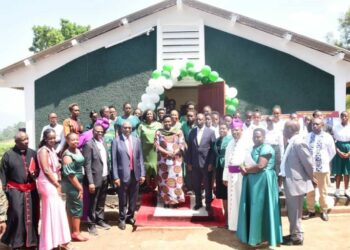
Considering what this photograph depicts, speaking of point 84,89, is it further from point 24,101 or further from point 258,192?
point 258,192

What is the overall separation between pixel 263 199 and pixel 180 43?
583 cm

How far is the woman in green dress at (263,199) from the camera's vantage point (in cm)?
499

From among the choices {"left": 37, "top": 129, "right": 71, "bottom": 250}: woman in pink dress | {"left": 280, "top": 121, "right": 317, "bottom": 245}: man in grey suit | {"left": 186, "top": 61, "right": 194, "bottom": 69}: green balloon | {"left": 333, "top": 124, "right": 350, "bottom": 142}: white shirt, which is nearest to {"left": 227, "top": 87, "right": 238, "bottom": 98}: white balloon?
{"left": 186, "top": 61, "right": 194, "bottom": 69}: green balloon

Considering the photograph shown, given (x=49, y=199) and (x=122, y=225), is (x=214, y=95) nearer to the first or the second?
(x=122, y=225)

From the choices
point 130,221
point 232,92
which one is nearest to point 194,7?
point 232,92

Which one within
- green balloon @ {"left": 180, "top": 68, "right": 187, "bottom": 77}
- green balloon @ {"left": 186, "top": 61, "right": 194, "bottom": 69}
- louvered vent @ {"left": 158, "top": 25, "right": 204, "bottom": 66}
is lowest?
green balloon @ {"left": 180, "top": 68, "right": 187, "bottom": 77}

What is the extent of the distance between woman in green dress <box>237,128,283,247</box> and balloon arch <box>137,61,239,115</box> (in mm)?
4060

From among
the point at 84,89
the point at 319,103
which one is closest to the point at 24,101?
the point at 84,89

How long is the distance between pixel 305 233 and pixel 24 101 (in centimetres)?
771

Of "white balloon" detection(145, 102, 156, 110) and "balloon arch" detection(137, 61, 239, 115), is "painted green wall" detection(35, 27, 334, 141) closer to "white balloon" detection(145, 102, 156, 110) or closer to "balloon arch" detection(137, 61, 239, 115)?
"balloon arch" detection(137, 61, 239, 115)

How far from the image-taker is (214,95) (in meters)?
9.08

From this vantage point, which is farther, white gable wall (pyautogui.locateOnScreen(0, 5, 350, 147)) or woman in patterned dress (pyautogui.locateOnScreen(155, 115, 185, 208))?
white gable wall (pyautogui.locateOnScreen(0, 5, 350, 147))

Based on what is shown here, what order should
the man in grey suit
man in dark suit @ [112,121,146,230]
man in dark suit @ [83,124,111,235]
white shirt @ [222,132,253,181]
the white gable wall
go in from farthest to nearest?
the white gable wall
man in dark suit @ [112,121,146,230]
man in dark suit @ [83,124,111,235]
white shirt @ [222,132,253,181]
the man in grey suit

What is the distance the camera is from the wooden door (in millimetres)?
8852
